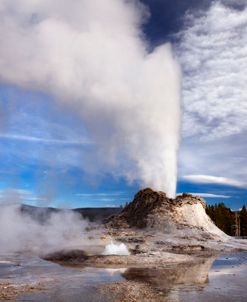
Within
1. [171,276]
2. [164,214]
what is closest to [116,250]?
[171,276]

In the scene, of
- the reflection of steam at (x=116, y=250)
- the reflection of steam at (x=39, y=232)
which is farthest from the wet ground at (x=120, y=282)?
the reflection of steam at (x=39, y=232)

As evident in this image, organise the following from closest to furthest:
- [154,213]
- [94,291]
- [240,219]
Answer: [94,291]
[154,213]
[240,219]

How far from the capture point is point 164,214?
42594 mm

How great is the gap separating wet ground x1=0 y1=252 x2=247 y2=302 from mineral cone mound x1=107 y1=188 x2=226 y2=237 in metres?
13.1

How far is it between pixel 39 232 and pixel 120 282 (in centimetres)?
2572

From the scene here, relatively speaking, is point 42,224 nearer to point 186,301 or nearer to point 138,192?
point 138,192

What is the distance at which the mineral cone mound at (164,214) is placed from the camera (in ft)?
137

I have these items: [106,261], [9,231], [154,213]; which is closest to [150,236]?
[154,213]

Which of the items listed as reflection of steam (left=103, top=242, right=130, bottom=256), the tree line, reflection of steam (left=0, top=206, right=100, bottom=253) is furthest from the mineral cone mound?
the tree line

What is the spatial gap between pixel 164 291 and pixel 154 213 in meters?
24.9

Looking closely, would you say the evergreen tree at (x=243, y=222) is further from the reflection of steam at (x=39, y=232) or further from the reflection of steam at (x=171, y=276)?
the reflection of steam at (x=171, y=276)

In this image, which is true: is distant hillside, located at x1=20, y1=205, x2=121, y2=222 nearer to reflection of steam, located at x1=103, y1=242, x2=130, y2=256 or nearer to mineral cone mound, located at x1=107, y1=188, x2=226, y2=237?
mineral cone mound, located at x1=107, y1=188, x2=226, y2=237

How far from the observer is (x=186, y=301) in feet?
53.5

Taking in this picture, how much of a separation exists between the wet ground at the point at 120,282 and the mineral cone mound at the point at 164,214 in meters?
13.1
